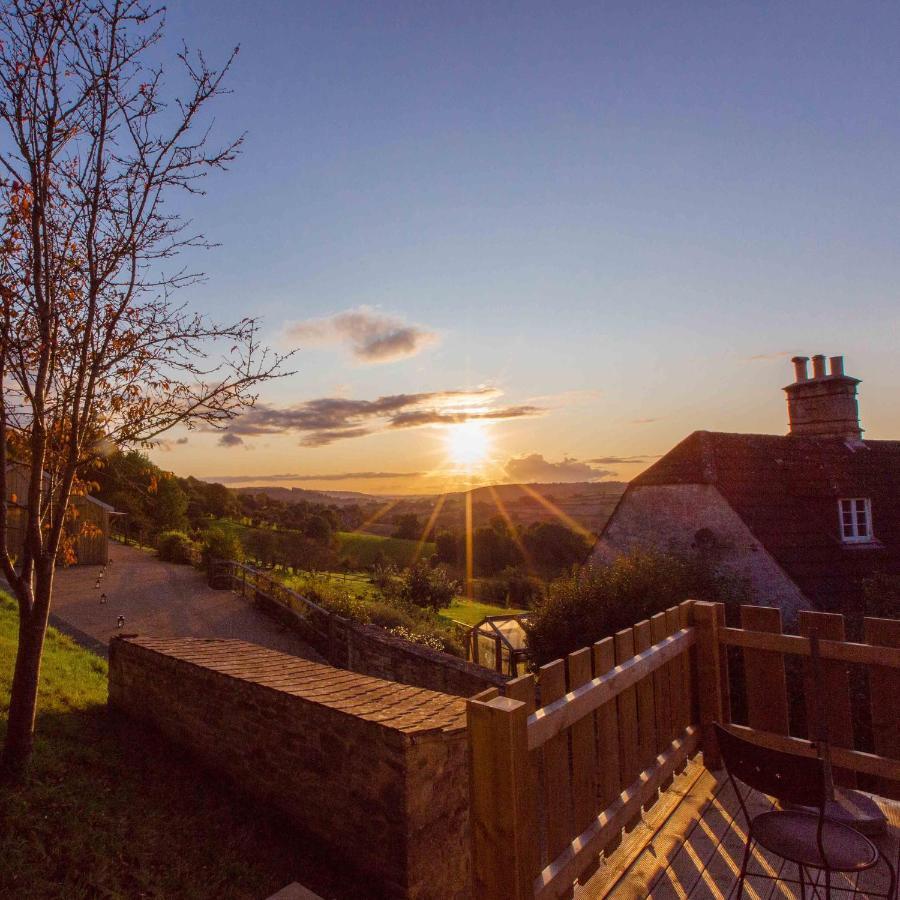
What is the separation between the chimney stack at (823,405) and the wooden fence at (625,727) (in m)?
17.5

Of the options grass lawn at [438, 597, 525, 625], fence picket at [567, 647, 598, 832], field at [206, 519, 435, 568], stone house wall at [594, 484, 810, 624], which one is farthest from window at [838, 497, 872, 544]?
field at [206, 519, 435, 568]

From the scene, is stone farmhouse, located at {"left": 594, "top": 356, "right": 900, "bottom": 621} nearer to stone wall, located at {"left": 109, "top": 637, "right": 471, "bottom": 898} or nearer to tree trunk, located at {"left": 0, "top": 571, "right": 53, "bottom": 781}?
stone wall, located at {"left": 109, "top": 637, "right": 471, "bottom": 898}

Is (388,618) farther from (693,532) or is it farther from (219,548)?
(219,548)

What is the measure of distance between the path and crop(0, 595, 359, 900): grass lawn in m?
7.55

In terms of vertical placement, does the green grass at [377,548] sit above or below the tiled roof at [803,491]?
below

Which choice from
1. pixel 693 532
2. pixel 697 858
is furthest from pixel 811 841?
pixel 693 532

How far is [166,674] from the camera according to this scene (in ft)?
23.6

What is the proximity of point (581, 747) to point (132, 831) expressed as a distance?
4505 mm

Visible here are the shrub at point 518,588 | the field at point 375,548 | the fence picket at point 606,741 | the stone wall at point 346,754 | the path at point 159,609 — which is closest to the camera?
the fence picket at point 606,741

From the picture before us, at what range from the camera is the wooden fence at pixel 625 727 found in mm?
2438

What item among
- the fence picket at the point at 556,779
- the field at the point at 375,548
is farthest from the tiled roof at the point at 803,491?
the field at the point at 375,548

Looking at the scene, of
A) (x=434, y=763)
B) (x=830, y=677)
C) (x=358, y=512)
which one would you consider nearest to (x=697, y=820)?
(x=830, y=677)

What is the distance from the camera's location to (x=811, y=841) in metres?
2.58

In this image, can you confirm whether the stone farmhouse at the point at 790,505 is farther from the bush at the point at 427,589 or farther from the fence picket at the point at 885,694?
the fence picket at the point at 885,694
